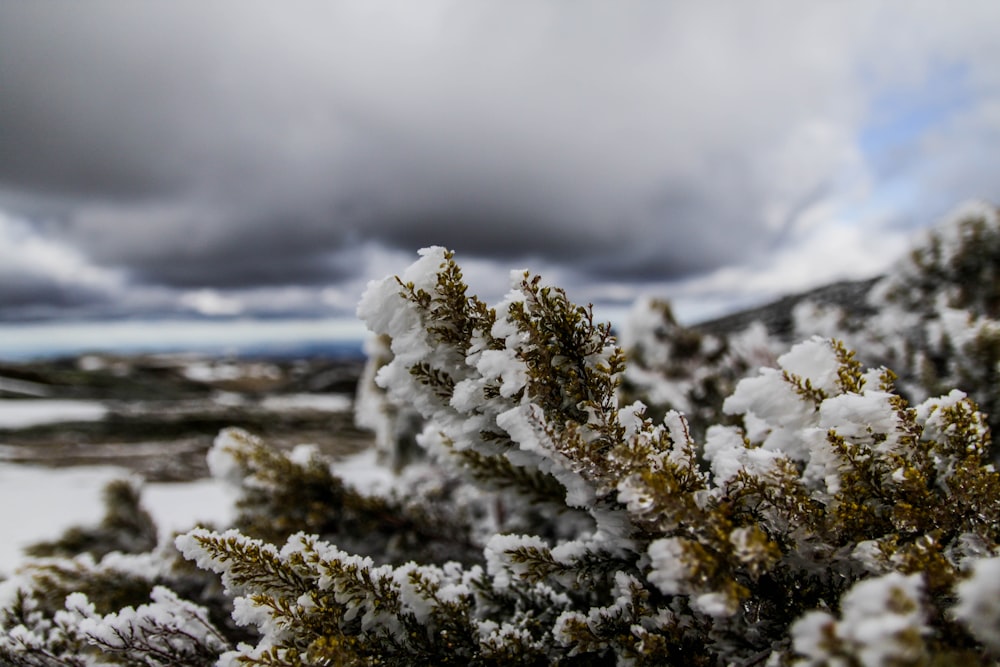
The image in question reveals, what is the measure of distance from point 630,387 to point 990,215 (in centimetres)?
418

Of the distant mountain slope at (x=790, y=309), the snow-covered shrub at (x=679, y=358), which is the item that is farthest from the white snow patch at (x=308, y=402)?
the snow-covered shrub at (x=679, y=358)

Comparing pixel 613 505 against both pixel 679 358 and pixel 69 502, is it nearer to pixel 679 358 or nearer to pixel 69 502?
pixel 679 358

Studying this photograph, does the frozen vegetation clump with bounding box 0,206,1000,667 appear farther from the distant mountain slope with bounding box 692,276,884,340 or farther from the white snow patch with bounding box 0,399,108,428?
the white snow patch with bounding box 0,399,108,428

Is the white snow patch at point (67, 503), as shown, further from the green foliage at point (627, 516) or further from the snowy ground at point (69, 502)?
the green foliage at point (627, 516)

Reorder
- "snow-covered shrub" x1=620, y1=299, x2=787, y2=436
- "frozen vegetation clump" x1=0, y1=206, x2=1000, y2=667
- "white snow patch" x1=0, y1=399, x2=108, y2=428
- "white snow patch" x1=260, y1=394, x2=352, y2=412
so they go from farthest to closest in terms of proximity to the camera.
→ "white snow patch" x1=260, y1=394, x2=352, y2=412
"white snow patch" x1=0, y1=399, x2=108, y2=428
"snow-covered shrub" x1=620, y1=299, x2=787, y2=436
"frozen vegetation clump" x1=0, y1=206, x2=1000, y2=667

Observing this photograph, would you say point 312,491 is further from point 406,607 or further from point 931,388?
point 931,388

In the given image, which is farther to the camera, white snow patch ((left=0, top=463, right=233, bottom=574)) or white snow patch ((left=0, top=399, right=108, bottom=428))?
white snow patch ((left=0, top=399, right=108, bottom=428))

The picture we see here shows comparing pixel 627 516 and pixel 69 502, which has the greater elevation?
pixel 627 516

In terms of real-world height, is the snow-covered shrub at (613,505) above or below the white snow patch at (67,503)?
above

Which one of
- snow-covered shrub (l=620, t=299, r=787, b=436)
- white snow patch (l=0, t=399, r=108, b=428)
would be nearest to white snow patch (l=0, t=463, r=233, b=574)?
snow-covered shrub (l=620, t=299, r=787, b=436)

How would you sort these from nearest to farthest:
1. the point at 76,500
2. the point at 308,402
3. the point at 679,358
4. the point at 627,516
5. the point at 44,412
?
the point at 627,516 < the point at 679,358 < the point at 76,500 < the point at 44,412 < the point at 308,402

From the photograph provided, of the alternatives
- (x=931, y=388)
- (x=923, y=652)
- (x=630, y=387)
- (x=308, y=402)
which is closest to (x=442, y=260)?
(x=923, y=652)

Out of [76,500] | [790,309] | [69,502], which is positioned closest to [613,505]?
[790,309]

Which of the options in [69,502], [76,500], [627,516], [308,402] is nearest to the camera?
[627,516]
